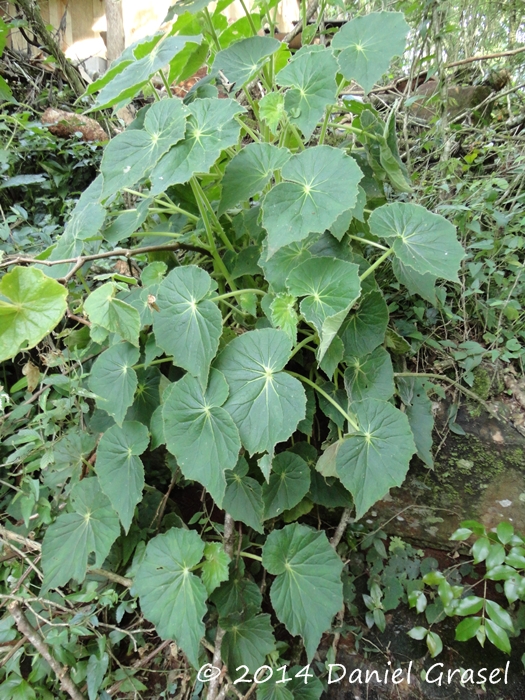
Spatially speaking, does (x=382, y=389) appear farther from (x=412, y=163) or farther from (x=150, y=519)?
(x=412, y=163)

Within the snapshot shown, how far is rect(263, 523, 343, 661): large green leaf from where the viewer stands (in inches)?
31.9

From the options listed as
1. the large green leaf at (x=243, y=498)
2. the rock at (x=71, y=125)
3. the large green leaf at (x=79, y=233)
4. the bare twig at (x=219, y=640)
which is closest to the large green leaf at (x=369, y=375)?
the large green leaf at (x=243, y=498)

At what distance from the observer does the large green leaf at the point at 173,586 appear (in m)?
0.79

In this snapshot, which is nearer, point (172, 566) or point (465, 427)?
point (172, 566)

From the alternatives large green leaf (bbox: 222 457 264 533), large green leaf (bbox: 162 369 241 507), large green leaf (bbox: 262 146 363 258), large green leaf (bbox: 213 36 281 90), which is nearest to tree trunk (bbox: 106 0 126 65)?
large green leaf (bbox: 213 36 281 90)

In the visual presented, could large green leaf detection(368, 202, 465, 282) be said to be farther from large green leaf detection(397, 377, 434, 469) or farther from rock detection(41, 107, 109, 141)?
rock detection(41, 107, 109, 141)

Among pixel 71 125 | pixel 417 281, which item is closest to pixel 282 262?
pixel 417 281

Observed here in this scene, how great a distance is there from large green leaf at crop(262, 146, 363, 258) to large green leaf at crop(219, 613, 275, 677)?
76 cm

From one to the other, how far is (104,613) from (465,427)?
1122mm

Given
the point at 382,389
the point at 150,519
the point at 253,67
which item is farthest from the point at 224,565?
the point at 253,67

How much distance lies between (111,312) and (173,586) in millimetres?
556

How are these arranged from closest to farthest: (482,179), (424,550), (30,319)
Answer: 1. (30,319)
2. (424,550)
3. (482,179)

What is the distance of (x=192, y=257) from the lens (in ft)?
4.00
